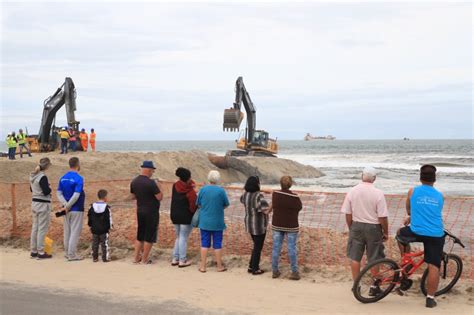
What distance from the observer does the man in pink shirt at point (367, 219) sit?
6.48 m

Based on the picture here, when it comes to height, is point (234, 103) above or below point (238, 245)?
above

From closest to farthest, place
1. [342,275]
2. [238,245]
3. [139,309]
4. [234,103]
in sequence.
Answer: [139,309]
[342,275]
[238,245]
[234,103]

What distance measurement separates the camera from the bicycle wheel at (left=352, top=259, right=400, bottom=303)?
247 inches

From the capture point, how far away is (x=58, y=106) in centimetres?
2908

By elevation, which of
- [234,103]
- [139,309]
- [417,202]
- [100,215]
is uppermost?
[234,103]

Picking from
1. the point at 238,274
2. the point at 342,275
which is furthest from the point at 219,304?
the point at 342,275

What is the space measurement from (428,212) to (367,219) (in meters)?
0.76

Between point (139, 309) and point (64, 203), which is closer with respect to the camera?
point (139, 309)

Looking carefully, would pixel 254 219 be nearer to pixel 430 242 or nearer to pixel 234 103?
pixel 430 242

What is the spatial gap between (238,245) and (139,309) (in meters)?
3.40

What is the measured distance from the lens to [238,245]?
30.5ft

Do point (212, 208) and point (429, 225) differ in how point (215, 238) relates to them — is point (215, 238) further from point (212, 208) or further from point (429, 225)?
point (429, 225)

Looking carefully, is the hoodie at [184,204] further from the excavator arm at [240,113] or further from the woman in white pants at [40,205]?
the excavator arm at [240,113]

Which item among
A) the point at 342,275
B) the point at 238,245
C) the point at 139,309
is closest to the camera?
the point at 139,309
